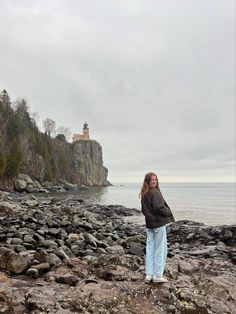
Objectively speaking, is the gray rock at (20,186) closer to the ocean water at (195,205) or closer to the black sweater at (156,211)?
the ocean water at (195,205)

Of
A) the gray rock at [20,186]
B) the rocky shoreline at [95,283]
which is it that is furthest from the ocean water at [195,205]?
the rocky shoreline at [95,283]

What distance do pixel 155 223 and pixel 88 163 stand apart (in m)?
157

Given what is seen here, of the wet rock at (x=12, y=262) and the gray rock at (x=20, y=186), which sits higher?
the gray rock at (x=20, y=186)

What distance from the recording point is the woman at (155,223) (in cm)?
833

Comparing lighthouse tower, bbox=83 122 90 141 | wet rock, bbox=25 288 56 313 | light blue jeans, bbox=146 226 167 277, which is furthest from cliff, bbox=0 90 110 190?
wet rock, bbox=25 288 56 313

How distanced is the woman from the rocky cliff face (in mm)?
137861

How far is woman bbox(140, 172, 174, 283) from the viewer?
833 centimetres

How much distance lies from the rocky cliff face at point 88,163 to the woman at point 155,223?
137861 mm

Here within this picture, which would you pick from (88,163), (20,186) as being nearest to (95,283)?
(20,186)

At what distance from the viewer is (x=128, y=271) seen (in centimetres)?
917

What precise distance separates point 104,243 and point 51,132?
119 metres

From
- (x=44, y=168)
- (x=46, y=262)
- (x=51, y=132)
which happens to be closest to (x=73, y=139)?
(x=51, y=132)

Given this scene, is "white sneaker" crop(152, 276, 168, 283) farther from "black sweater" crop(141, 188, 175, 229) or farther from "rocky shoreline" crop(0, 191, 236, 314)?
"black sweater" crop(141, 188, 175, 229)

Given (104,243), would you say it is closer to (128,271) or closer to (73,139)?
(128,271)
